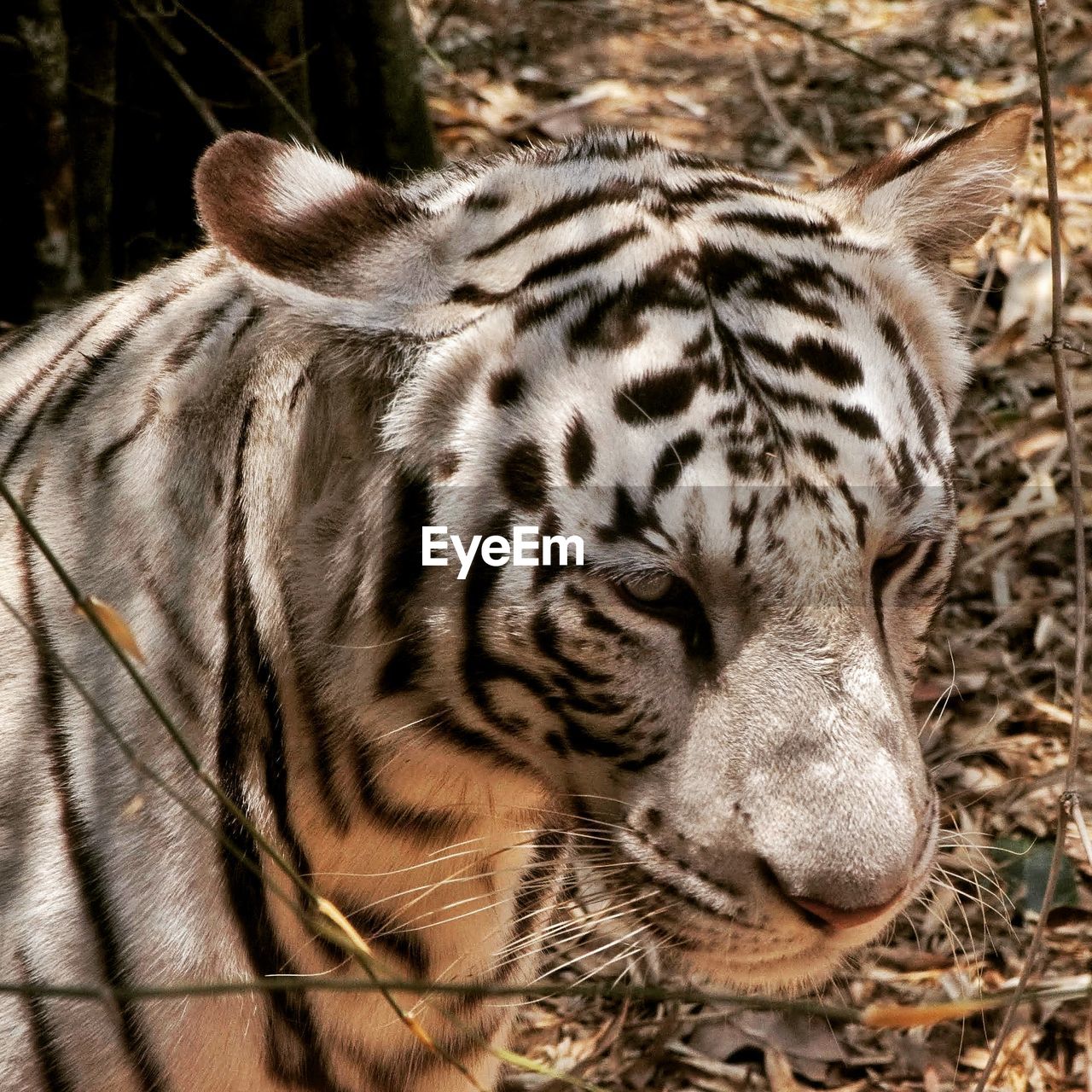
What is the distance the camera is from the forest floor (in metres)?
3.13

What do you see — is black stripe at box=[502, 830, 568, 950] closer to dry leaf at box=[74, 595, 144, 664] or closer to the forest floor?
the forest floor

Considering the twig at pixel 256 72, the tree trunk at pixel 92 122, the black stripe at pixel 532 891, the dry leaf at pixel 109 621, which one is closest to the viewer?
the dry leaf at pixel 109 621

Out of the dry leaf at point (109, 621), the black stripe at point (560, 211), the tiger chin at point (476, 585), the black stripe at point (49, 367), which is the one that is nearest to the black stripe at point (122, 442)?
the tiger chin at point (476, 585)

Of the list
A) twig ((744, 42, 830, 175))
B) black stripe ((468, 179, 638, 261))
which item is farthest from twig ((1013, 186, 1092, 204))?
black stripe ((468, 179, 638, 261))

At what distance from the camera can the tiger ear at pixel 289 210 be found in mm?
1816

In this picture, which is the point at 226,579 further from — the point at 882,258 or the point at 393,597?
the point at 882,258

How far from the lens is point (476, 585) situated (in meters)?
1.91

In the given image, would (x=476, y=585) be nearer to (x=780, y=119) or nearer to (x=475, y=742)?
(x=475, y=742)

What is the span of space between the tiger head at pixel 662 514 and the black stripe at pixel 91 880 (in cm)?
40

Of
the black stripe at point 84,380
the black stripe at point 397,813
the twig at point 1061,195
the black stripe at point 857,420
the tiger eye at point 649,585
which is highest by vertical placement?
the twig at point 1061,195

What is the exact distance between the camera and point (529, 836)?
7.28 feet

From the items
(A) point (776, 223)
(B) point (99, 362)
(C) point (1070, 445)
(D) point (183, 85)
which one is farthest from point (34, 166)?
(C) point (1070, 445)

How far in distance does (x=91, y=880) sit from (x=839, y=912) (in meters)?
0.93

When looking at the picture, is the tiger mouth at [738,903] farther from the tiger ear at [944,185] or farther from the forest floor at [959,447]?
the tiger ear at [944,185]
